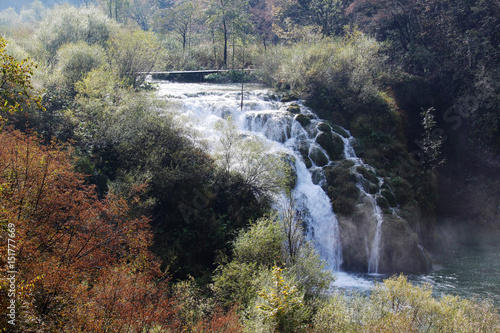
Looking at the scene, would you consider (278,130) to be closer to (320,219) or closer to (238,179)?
(238,179)

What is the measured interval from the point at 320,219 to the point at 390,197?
6.28 meters

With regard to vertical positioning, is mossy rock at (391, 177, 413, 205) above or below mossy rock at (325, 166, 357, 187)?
below

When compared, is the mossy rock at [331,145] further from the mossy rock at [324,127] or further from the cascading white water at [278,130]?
the cascading white water at [278,130]

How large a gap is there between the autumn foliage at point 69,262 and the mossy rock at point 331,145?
57.7 ft

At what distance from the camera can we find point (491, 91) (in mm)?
32500

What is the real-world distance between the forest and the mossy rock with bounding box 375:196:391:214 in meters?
0.11

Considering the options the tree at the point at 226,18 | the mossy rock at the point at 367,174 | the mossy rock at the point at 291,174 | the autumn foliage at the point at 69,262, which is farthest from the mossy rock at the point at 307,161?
the tree at the point at 226,18

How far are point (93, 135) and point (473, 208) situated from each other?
34.9m

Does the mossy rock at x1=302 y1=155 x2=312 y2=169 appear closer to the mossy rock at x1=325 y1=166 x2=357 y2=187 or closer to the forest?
the forest

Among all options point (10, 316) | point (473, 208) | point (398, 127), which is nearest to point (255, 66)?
point (398, 127)

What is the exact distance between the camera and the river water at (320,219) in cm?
2177

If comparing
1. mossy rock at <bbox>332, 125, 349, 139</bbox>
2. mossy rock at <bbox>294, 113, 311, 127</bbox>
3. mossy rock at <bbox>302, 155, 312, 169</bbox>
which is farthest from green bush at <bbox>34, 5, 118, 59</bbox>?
mossy rock at <bbox>332, 125, 349, 139</bbox>

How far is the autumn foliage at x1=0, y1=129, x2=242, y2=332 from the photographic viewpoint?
30.7 feet

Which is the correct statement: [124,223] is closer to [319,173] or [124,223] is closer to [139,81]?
[319,173]
